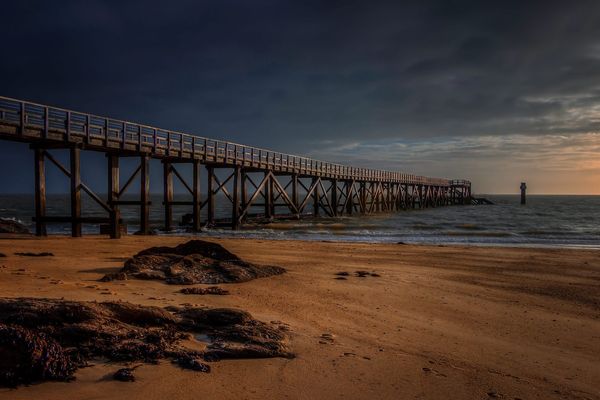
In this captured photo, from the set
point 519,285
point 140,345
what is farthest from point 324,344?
point 519,285

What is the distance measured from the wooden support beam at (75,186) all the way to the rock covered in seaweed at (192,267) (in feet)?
30.7

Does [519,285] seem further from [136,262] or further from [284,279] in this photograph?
[136,262]

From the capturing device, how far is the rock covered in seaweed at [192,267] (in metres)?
7.56

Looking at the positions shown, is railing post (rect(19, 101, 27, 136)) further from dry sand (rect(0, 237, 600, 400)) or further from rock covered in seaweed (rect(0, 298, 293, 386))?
rock covered in seaweed (rect(0, 298, 293, 386))

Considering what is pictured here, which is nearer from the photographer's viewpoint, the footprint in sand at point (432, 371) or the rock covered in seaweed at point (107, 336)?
the rock covered in seaweed at point (107, 336)

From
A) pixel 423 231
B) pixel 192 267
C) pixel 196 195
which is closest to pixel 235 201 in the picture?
pixel 196 195

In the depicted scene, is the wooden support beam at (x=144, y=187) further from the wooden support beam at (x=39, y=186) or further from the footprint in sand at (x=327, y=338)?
the footprint in sand at (x=327, y=338)

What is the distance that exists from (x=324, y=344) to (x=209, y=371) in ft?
4.54

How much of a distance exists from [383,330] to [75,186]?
14943mm

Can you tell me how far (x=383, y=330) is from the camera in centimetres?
534

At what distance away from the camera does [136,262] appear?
8062 mm

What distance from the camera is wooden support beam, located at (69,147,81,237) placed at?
54.6 feet

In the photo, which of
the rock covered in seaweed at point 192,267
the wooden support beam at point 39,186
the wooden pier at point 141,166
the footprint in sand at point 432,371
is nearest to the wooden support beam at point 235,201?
the wooden pier at point 141,166

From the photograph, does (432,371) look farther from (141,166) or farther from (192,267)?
(141,166)
